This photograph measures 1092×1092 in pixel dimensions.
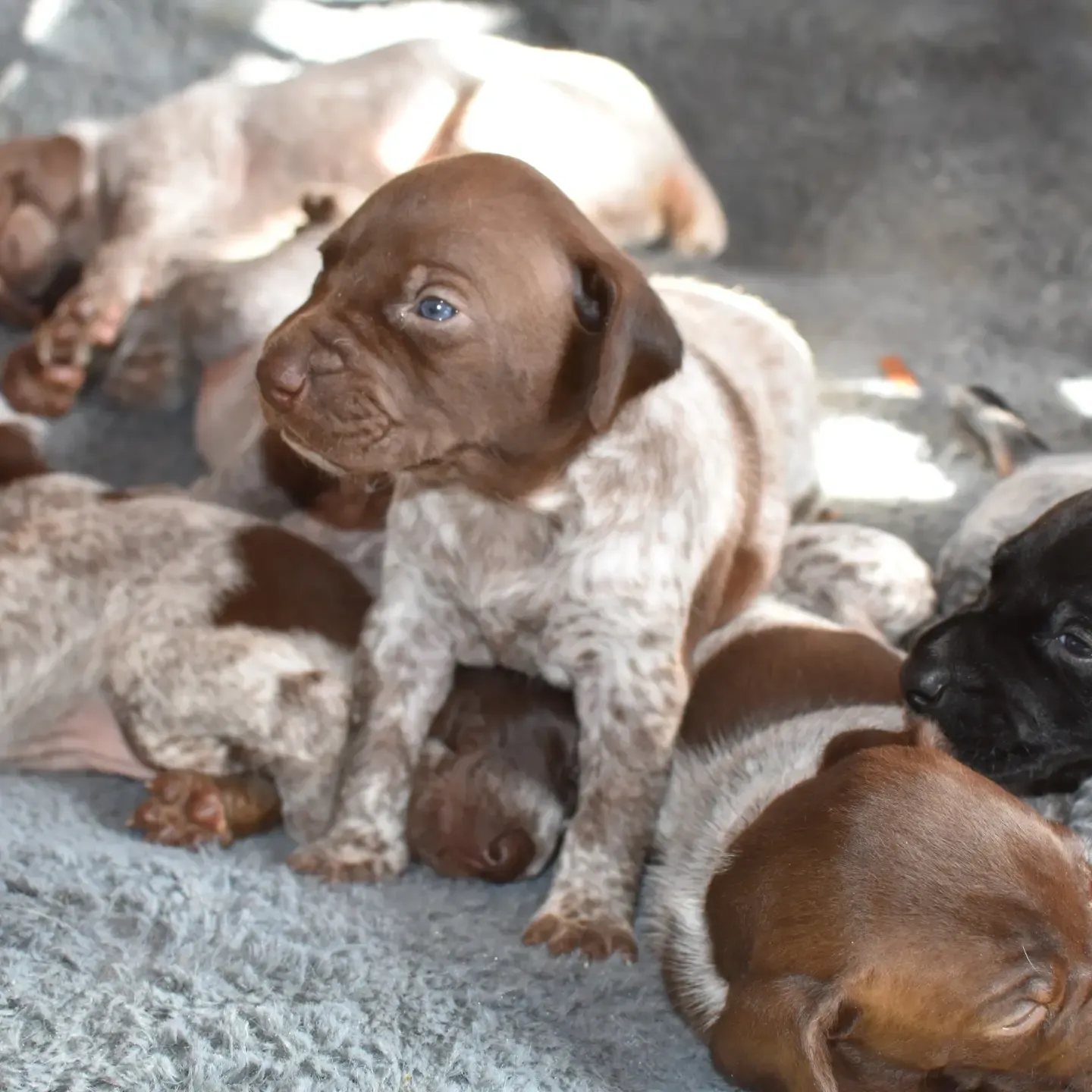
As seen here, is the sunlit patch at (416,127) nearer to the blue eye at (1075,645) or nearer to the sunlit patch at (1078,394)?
the sunlit patch at (1078,394)

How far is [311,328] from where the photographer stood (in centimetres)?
296

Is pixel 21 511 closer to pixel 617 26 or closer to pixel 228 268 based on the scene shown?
pixel 228 268

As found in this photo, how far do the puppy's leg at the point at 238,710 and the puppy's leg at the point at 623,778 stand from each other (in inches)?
26.5

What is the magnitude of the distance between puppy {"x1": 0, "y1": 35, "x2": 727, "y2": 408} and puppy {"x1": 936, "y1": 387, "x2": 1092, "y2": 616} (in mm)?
1810

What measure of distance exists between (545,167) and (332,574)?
7.82 ft

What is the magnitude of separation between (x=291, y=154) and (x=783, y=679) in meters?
3.46

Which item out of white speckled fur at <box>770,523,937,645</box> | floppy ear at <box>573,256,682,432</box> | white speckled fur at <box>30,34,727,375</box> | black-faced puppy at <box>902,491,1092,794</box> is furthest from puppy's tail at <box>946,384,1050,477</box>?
floppy ear at <box>573,256,682,432</box>

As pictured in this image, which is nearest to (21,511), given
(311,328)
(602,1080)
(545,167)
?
(311,328)

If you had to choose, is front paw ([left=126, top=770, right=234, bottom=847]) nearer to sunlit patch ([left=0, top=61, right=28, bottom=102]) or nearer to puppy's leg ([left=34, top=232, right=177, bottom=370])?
puppy's leg ([left=34, top=232, right=177, bottom=370])

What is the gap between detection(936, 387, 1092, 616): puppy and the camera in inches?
168

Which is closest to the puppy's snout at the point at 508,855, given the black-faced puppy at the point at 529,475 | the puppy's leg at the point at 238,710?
the black-faced puppy at the point at 529,475

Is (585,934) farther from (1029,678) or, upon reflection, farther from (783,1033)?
(1029,678)

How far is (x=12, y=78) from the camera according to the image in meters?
6.18

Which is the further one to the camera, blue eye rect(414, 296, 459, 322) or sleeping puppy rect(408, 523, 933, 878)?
sleeping puppy rect(408, 523, 933, 878)
